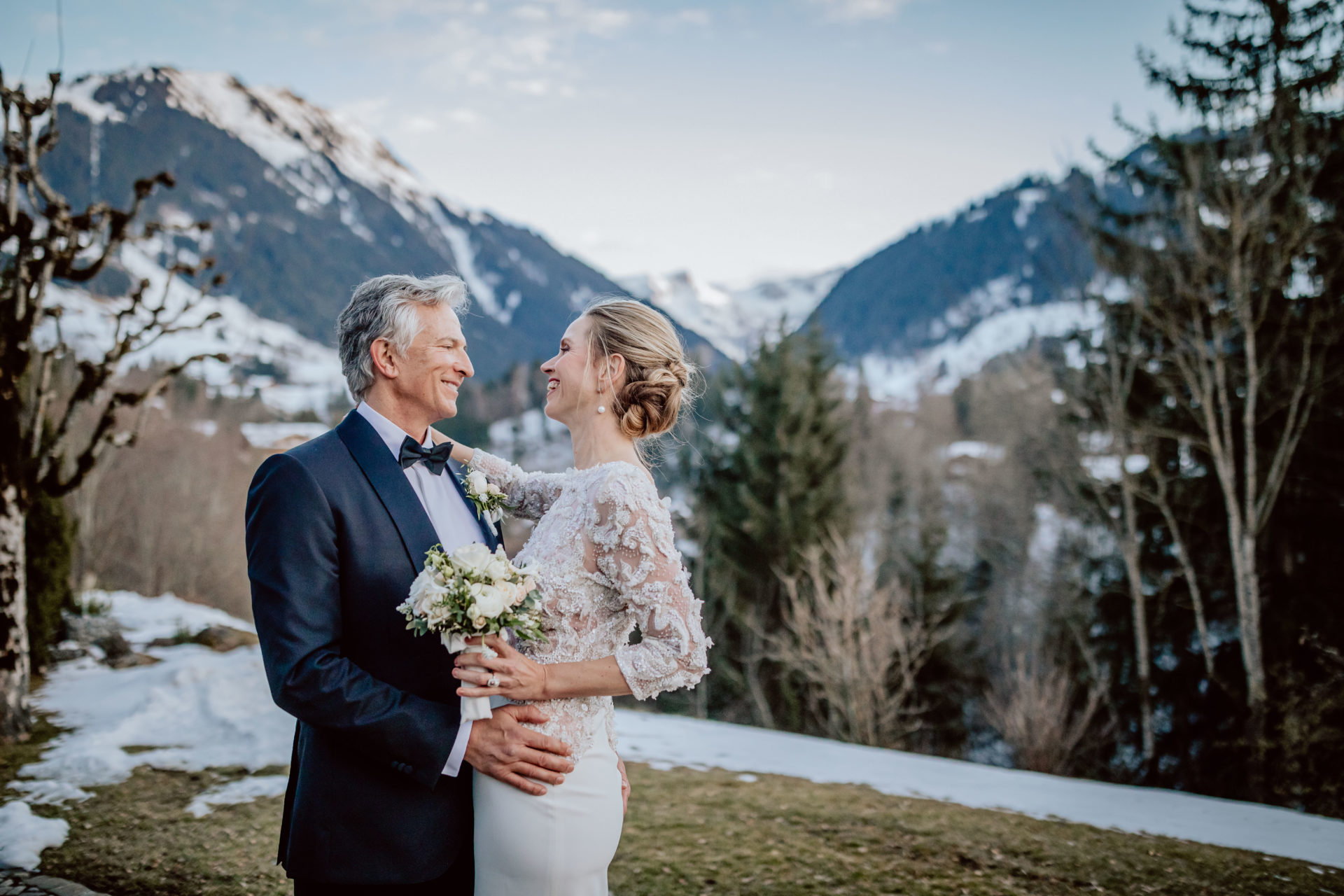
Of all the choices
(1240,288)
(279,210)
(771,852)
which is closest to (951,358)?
(1240,288)

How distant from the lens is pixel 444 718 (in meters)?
2.06

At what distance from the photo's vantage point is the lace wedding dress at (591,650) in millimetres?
2143

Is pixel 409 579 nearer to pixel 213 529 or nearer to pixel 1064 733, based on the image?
pixel 1064 733

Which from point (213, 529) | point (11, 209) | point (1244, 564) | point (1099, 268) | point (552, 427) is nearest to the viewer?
point (11, 209)

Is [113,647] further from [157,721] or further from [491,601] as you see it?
[491,601]

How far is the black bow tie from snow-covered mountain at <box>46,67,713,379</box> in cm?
11762

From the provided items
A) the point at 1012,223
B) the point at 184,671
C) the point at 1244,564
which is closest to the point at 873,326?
the point at 1012,223

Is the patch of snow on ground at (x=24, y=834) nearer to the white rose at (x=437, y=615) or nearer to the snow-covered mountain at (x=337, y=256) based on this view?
the white rose at (x=437, y=615)

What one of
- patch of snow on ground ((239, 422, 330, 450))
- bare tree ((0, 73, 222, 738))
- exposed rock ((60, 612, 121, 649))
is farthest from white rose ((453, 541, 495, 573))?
patch of snow on ground ((239, 422, 330, 450))

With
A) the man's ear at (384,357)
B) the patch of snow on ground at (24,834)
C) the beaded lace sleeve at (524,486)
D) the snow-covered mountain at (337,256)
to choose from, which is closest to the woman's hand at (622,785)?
the beaded lace sleeve at (524,486)

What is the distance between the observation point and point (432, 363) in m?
2.45

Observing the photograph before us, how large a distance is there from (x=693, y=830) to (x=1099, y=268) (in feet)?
53.1

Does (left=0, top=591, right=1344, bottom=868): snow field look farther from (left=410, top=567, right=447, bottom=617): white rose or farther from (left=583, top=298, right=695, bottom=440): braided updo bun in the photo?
(left=583, top=298, right=695, bottom=440): braided updo bun

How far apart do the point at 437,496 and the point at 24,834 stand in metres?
4.29
